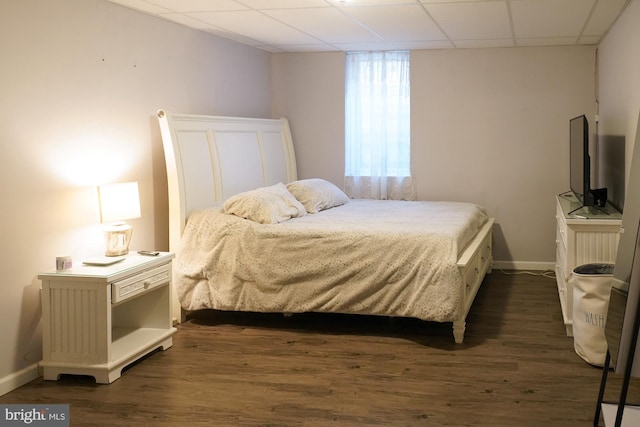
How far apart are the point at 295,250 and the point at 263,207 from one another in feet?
1.49

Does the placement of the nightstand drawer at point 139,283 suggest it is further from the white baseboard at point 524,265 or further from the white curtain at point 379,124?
the white baseboard at point 524,265

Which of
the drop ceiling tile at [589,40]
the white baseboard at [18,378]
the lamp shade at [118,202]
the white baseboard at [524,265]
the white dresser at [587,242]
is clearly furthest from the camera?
the white baseboard at [524,265]

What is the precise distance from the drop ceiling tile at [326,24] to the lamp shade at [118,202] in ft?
5.00

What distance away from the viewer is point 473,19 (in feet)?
15.6

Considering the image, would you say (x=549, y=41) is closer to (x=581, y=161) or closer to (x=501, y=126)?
(x=501, y=126)

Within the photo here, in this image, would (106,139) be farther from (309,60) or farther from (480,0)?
(309,60)

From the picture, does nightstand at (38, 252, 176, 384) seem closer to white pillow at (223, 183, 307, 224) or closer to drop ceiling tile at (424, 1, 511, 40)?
white pillow at (223, 183, 307, 224)

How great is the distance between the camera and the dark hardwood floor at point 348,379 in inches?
120

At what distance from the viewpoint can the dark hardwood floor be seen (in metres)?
3.06

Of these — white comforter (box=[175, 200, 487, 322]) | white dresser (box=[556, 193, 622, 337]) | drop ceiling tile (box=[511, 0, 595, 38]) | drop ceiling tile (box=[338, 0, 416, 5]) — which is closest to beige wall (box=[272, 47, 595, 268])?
drop ceiling tile (box=[511, 0, 595, 38])

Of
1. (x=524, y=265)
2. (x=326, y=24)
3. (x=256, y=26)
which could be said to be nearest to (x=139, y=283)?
(x=256, y=26)

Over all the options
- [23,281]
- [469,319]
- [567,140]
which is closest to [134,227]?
[23,281]

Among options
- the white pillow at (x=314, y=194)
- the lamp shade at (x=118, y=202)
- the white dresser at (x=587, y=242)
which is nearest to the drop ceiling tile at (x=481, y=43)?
the white pillow at (x=314, y=194)

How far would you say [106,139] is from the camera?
416cm
